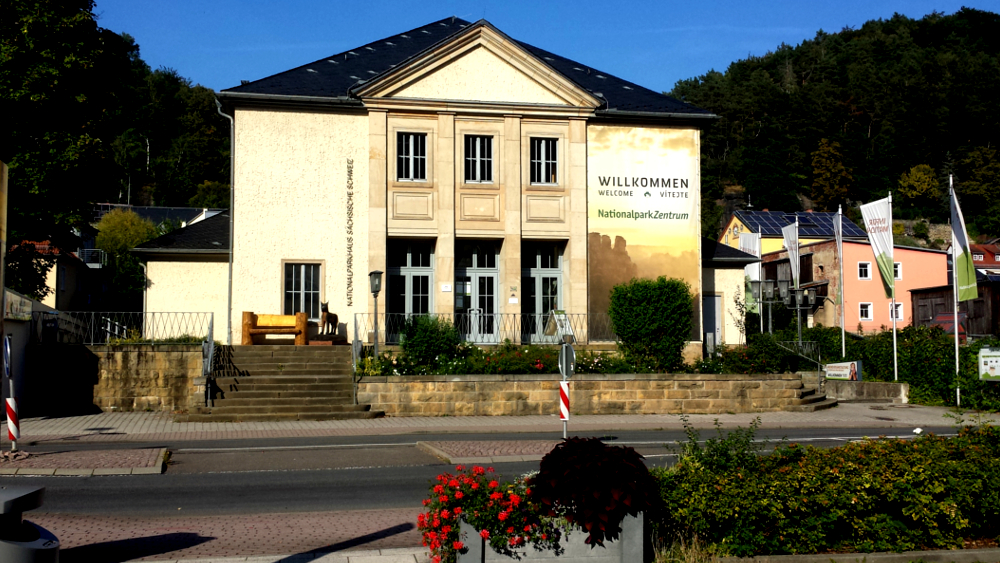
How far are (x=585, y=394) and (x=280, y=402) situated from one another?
765 centimetres

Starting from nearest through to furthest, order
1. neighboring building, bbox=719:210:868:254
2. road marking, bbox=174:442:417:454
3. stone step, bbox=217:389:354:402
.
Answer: road marking, bbox=174:442:417:454 < stone step, bbox=217:389:354:402 < neighboring building, bbox=719:210:868:254

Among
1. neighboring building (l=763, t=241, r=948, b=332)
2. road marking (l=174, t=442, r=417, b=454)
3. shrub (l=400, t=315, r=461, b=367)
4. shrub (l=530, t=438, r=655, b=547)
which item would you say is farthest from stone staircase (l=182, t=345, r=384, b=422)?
neighboring building (l=763, t=241, r=948, b=332)

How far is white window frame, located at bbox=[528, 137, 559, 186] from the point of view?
92.0ft

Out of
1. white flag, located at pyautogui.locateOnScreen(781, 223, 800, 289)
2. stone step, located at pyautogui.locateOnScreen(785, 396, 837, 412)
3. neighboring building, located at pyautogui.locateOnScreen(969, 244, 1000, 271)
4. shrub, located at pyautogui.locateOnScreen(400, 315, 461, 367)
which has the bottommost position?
stone step, located at pyautogui.locateOnScreen(785, 396, 837, 412)

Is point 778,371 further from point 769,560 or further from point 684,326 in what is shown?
point 769,560

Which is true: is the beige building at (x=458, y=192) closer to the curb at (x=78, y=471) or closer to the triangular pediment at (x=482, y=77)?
the triangular pediment at (x=482, y=77)

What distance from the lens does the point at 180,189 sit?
95875 millimetres

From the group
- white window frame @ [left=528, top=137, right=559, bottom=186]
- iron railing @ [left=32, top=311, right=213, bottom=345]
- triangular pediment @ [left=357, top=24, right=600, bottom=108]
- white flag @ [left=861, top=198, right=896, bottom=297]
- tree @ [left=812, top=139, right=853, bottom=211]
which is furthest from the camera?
tree @ [left=812, top=139, right=853, bottom=211]

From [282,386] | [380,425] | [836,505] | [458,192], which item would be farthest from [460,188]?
[836,505]

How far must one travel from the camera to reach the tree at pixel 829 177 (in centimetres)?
9644

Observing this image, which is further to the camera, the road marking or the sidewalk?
the sidewalk

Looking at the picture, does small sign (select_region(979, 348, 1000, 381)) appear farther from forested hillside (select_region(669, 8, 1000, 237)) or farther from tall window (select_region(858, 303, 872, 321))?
forested hillside (select_region(669, 8, 1000, 237))

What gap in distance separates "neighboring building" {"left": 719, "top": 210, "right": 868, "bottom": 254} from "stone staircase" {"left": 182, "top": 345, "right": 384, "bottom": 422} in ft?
162

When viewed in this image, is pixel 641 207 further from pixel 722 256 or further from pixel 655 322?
pixel 655 322
